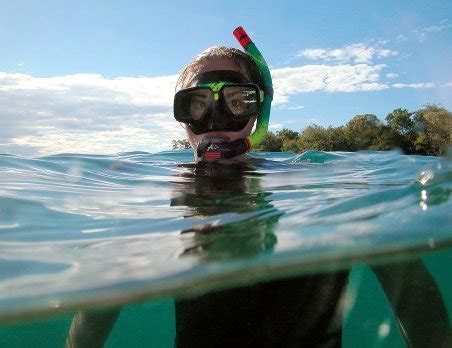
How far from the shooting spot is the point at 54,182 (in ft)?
16.0

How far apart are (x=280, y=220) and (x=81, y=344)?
2.39 m

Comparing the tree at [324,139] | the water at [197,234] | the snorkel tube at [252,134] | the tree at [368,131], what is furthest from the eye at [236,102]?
the tree at [324,139]

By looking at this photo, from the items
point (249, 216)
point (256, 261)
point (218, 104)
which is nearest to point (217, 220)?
point (249, 216)

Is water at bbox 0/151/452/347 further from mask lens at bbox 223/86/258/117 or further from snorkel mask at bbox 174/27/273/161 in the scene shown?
mask lens at bbox 223/86/258/117

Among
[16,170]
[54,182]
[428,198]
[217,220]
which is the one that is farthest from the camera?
[16,170]

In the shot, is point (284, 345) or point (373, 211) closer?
point (284, 345)

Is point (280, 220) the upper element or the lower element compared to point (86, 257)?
upper

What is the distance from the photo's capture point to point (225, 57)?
466 cm

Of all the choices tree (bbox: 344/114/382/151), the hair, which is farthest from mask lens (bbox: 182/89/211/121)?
tree (bbox: 344/114/382/151)

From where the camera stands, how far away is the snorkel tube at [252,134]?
4.16m

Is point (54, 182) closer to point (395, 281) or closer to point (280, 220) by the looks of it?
point (280, 220)

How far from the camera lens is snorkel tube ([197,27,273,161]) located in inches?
164

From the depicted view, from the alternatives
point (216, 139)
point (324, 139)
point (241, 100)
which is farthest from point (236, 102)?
point (324, 139)

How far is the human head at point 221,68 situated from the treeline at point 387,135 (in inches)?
36.7
